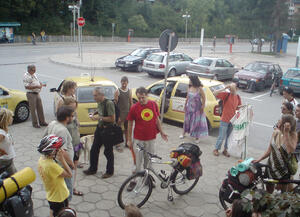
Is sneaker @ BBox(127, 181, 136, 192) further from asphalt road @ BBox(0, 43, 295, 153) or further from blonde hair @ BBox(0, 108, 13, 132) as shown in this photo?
asphalt road @ BBox(0, 43, 295, 153)

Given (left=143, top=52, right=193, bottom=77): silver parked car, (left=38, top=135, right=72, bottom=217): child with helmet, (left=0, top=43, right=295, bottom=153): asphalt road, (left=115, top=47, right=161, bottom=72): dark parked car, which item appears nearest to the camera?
(left=38, top=135, right=72, bottom=217): child with helmet

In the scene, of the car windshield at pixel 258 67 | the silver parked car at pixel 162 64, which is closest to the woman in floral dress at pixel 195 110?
the silver parked car at pixel 162 64

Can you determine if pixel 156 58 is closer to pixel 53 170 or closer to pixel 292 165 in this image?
pixel 292 165

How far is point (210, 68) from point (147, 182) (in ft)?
46.5

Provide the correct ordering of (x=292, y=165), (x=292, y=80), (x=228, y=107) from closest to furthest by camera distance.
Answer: (x=292, y=165) < (x=228, y=107) < (x=292, y=80)

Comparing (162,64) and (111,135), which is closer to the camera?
(111,135)

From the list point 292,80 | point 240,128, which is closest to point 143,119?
point 240,128

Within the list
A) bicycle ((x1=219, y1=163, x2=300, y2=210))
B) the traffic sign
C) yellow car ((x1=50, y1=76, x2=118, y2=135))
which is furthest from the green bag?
the traffic sign

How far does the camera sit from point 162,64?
1875cm

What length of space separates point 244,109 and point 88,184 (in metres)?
3.57

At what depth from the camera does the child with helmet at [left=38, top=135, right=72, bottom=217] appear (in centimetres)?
350

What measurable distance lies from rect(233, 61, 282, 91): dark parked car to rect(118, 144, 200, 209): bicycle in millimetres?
12465

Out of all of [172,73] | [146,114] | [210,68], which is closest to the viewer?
[146,114]

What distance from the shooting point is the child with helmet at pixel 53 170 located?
3504 mm
